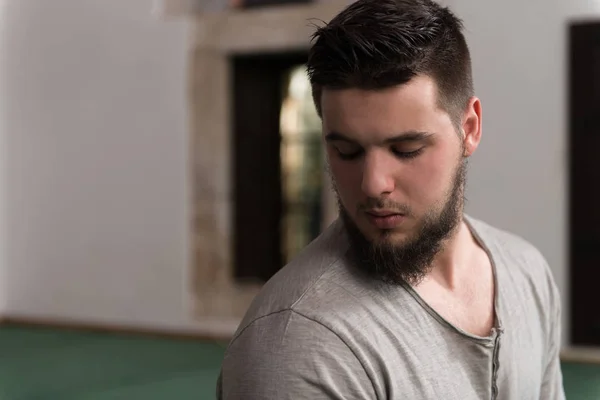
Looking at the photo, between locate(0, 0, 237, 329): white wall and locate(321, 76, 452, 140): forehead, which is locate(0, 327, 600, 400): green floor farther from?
locate(321, 76, 452, 140): forehead

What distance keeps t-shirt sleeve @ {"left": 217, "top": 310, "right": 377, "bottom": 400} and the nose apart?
23 cm

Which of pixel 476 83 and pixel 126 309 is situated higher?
pixel 476 83

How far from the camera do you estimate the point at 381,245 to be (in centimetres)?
128

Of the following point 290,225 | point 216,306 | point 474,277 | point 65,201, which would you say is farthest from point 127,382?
point 474,277

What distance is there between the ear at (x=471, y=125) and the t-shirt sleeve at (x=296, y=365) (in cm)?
46

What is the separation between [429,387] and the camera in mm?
1271

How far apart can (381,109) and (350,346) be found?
38cm

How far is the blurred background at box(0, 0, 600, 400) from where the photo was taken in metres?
4.45

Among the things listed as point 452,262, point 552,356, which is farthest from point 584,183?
point 452,262

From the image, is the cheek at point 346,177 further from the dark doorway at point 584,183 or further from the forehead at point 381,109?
the dark doorway at point 584,183

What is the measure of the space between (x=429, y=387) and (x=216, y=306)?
431cm

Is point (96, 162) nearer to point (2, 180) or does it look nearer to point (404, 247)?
point (2, 180)

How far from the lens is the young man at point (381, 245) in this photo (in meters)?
1.19

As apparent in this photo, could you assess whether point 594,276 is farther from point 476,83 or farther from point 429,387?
point 429,387
